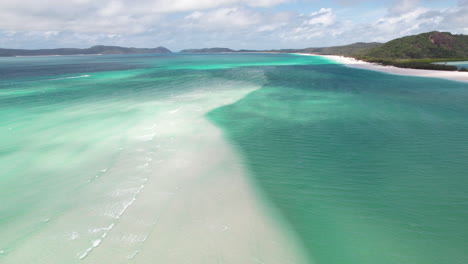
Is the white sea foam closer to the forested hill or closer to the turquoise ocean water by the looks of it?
the turquoise ocean water

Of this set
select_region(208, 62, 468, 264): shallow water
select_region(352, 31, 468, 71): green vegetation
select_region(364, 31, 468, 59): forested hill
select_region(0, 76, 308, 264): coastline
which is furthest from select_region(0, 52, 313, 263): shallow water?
select_region(364, 31, 468, 59): forested hill

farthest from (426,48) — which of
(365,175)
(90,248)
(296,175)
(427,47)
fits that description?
(90,248)

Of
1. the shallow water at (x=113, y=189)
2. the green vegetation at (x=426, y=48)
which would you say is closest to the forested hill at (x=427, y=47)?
the green vegetation at (x=426, y=48)

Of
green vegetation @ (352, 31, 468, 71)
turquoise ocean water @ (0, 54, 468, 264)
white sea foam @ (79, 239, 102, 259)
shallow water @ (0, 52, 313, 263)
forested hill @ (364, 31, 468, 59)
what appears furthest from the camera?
forested hill @ (364, 31, 468, 59)

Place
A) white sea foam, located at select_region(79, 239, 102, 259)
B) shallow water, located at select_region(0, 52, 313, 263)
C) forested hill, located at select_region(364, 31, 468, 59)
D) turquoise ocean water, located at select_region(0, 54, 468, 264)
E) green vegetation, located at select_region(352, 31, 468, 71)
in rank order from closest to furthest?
1. white sea foam, located at select_region(79, 239, 102, 259)
2. shallow water, located at select_region(0, 52, 313, 263)
3. turquoise ocean water, located at select_region(0, 54, 468, 264)
4. green vegetation, located at select_region(352, 31, 468, 71)
5. forested hill, located at select_region(364, 31, 468, 59)

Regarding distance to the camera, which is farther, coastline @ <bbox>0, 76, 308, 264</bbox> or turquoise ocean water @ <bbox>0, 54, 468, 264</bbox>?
turquoise ocean water @ <bbox>0, 54, 468, 264</bbox>

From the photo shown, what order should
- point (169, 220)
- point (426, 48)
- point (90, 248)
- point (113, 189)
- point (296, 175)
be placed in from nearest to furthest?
1. point (90, 248)
2. point (169, 220)
3. point (113, 189)
4. point (296, 175)
5. point (426, 48)

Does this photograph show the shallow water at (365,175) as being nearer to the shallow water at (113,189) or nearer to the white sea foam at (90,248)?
the shallow water at (113,189)

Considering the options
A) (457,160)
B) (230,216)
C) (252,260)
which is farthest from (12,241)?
(457,160)

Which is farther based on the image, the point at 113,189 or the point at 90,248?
the point at 113,189

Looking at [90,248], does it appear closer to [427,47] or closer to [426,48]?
[426,48]
